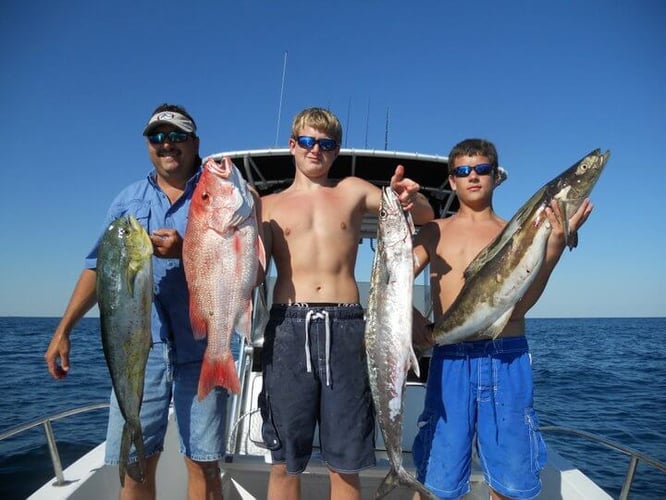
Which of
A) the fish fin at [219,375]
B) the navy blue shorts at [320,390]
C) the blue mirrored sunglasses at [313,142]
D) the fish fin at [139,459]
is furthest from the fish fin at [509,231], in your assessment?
the fish fin at [139,459]

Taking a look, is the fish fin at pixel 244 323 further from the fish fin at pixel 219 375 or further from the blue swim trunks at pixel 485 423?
the blue swim trunks at pixel 485 423

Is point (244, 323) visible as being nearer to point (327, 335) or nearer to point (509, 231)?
point (327, 335)

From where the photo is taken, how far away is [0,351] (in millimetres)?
29516

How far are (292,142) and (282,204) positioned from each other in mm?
449

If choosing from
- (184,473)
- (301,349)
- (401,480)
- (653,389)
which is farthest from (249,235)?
(653,389)

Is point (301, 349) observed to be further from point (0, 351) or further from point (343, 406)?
point (0, 351)

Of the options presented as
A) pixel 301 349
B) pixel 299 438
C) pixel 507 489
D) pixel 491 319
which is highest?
pixel 491 319

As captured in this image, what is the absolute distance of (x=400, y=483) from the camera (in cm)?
275

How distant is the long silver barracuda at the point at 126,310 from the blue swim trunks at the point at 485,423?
1878mm

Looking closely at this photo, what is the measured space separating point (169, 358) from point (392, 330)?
1492 millimetres

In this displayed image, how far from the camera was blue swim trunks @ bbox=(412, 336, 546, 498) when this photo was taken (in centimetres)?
284

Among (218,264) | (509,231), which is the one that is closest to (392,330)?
(509,231)

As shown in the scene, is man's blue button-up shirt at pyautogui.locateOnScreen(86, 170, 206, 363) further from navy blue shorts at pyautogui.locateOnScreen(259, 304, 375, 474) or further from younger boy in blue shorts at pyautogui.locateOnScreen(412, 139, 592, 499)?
younger boy in blue shorts at pyautogui.locateOnScreen(412, 139, 592, 499)

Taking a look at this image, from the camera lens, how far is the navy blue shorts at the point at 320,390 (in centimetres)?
277
